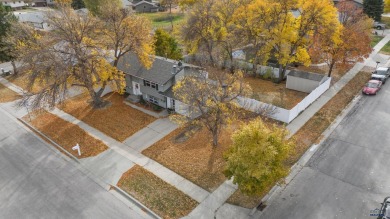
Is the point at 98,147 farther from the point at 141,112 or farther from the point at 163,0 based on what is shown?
the point at 163,0

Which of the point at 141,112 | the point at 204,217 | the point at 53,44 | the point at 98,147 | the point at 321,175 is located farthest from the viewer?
the point at 141,112

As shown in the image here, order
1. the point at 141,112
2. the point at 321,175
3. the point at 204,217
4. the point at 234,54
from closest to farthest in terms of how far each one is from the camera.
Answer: the point at 204,217 < the point at 321,175 < the point at 141,112 < the point at 234,54

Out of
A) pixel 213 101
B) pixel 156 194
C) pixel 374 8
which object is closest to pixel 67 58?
pixel 213 101

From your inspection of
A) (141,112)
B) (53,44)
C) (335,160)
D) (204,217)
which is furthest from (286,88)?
(53,44)

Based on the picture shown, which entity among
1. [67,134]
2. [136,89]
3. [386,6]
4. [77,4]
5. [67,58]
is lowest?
[67,134]

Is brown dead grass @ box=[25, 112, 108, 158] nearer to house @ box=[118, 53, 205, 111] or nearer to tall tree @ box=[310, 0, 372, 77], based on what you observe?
house @ box=[118, 53, 205, 111]

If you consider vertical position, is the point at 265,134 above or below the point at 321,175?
above

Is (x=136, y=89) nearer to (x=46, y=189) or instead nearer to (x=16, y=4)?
(x=46, y=189)
